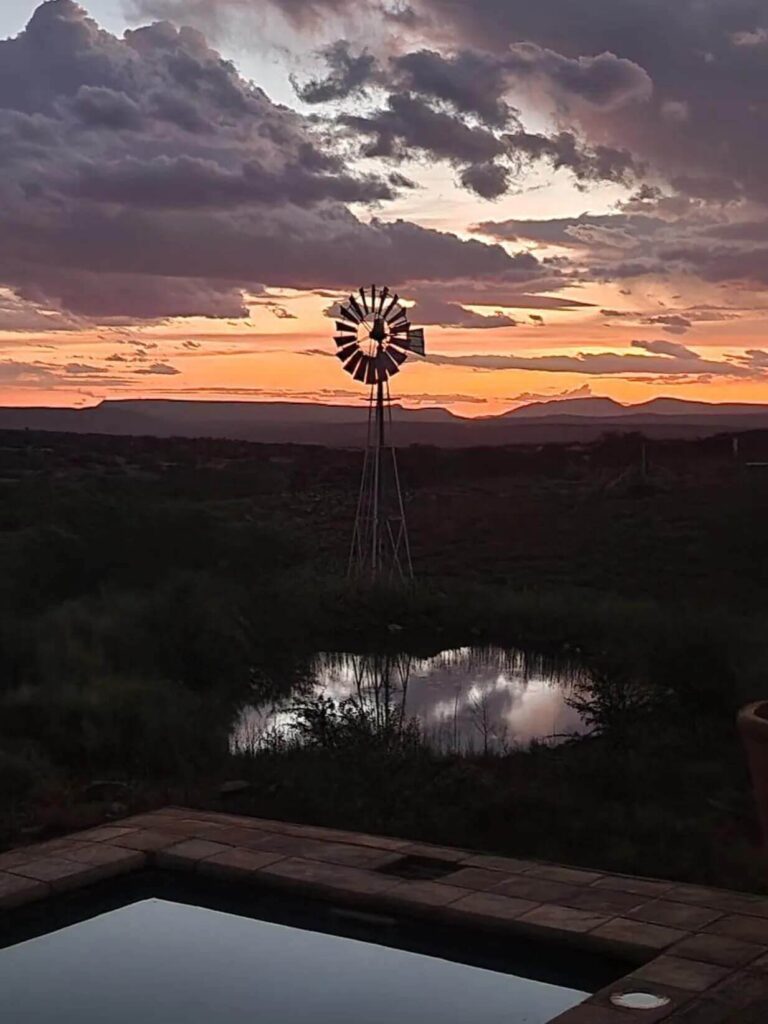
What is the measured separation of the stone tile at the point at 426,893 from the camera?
15.2ft

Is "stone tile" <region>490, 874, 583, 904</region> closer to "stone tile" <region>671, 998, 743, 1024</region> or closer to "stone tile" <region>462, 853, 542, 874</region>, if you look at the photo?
"stone tile" <region>462, 853, 542, 874</region>

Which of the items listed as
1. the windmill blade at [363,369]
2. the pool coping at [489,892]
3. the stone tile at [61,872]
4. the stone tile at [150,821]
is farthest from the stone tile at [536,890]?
the windmill blade at [363,369]

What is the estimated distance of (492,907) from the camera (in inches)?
179

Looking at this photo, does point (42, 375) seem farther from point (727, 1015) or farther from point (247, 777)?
point (727, 1015)

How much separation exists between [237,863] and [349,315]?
38.3 ft

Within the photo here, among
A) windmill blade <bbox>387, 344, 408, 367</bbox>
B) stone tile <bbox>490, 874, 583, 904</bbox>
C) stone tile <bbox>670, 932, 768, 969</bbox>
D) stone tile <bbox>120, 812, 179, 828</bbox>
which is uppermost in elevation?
windmill blade <bbox>387, 344, 408, 367</bbox>

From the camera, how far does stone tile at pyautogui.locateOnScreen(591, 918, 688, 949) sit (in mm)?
4148

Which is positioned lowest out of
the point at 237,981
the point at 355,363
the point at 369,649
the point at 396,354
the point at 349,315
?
the point at 369,649

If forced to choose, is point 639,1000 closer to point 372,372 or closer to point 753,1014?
point 753,1014

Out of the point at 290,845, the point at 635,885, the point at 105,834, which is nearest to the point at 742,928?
the point at 635,885

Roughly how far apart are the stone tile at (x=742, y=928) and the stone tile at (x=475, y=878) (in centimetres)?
86

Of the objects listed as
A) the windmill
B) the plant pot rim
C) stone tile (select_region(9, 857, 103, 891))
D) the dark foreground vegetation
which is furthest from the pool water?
the windmill

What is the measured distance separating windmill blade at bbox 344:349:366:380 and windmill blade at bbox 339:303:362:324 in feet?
1.23

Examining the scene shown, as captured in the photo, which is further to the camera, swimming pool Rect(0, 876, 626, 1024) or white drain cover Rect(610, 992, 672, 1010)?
swimming pool Rect(0, 876, 626, 1024)
